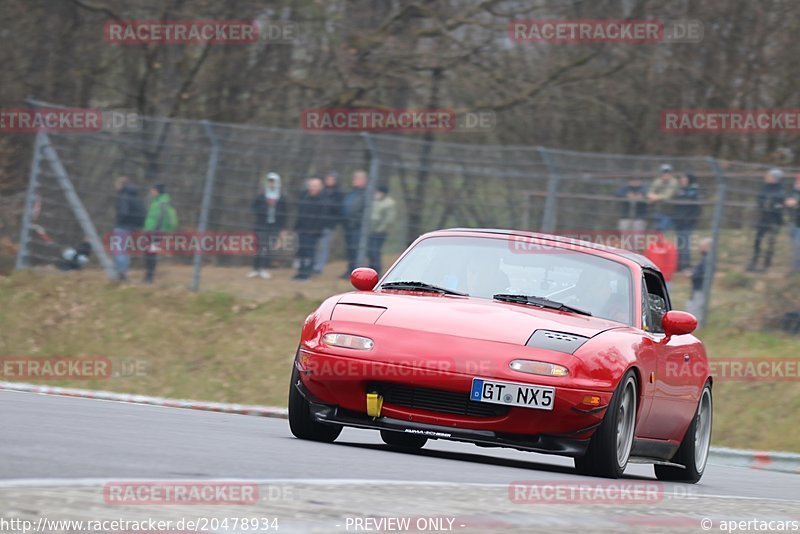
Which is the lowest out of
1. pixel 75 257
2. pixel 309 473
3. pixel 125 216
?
pixel 75 257

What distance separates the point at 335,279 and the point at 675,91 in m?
8.75

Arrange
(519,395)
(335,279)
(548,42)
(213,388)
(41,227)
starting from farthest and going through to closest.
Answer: (548,42) → (41,227) → (335,279) → (213,388) → (519,395)

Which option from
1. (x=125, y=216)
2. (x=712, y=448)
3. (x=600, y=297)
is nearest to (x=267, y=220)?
(x=125, y=216)

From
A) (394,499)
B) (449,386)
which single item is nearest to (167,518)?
(394,499)

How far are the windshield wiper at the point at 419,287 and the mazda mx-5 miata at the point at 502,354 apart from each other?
0.01m

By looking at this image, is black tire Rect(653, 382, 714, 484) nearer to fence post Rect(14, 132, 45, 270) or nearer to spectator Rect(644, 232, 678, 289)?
spectator Rect(644, 232, 678, 289)

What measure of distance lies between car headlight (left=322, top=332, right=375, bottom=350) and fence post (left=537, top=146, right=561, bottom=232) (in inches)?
418

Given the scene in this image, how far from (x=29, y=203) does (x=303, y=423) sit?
44.3ft

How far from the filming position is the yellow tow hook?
7859 millimetres

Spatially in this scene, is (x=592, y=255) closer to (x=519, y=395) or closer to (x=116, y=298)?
(x=519, y=395)

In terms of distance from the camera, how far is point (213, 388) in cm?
1723

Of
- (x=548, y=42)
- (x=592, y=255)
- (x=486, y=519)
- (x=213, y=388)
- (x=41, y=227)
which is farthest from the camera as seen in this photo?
(x=548, y=42)

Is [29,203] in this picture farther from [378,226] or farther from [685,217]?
[685,217]

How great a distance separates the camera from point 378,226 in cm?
1916
